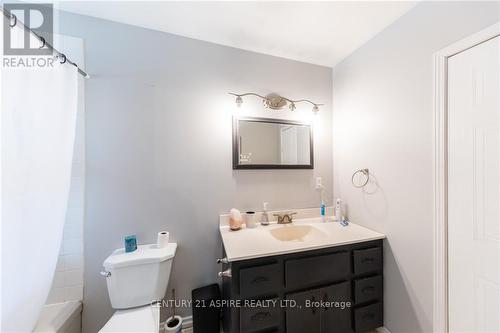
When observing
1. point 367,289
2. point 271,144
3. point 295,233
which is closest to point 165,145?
point 271,144

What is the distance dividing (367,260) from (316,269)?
442 millimetres

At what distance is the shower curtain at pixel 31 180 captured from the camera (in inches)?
30.7

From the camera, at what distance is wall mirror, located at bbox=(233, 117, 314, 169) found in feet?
5.42

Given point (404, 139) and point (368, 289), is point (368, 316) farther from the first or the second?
point (404, 139)

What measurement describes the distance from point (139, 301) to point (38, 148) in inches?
43.0

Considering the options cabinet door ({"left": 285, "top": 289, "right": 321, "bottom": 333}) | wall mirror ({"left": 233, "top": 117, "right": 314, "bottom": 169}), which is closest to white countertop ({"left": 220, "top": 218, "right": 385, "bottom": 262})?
cabinet door ({"left": 285, "top": 289, "right": 321, "bottom": 333})

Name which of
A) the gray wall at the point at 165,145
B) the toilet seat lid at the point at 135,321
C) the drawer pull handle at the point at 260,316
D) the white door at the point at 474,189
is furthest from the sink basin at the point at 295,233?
the toilet seat lid at the point at 135,321

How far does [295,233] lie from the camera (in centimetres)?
167

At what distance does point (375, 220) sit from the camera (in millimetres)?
1491

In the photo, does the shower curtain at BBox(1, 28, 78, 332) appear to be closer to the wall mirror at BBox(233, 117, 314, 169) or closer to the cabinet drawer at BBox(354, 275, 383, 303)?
the wall mirror at BBox(233, 117, 314, 169)

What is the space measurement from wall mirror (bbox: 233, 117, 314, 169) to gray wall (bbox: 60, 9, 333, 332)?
0.08 metres

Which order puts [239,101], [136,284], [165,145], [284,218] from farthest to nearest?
[284,218] < [239,101] < [165,145] < [136,284]

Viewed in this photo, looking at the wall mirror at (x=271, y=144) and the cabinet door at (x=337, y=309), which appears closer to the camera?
the cabinet door at (x=337, y=309)

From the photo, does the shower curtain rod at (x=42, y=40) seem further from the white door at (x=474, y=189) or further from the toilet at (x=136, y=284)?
the white door at (x=474, y=189)
